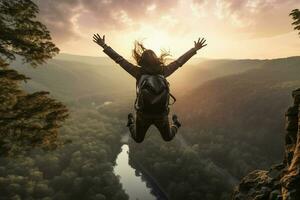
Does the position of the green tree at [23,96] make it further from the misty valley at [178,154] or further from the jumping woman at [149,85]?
the misty valley at [178,154]

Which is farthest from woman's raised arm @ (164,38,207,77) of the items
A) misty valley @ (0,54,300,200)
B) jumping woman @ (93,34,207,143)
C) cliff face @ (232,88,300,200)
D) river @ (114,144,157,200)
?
river @ (114,144,157,200)

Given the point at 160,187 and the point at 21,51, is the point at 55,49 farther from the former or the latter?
the point at 160,187

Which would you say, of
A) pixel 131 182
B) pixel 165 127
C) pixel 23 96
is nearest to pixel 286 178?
pixel 165 127

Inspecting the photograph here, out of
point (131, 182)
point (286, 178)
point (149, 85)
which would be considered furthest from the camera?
point (131, 182)

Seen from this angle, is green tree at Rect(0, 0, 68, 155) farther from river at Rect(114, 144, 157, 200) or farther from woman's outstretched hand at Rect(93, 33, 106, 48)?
river at Rect(114, 144, 157, 200)

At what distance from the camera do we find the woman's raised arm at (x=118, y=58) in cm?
640

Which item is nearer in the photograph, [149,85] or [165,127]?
[149,85]

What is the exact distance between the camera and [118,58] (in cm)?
659

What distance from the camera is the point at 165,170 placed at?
65562 millimetres

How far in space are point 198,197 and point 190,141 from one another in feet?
113

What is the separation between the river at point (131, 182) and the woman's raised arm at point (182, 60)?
57545 millimetres

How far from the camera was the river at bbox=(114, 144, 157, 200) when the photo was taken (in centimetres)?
6258

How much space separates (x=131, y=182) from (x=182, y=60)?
208 feet

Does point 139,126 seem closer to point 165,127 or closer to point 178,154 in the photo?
point 165,127
